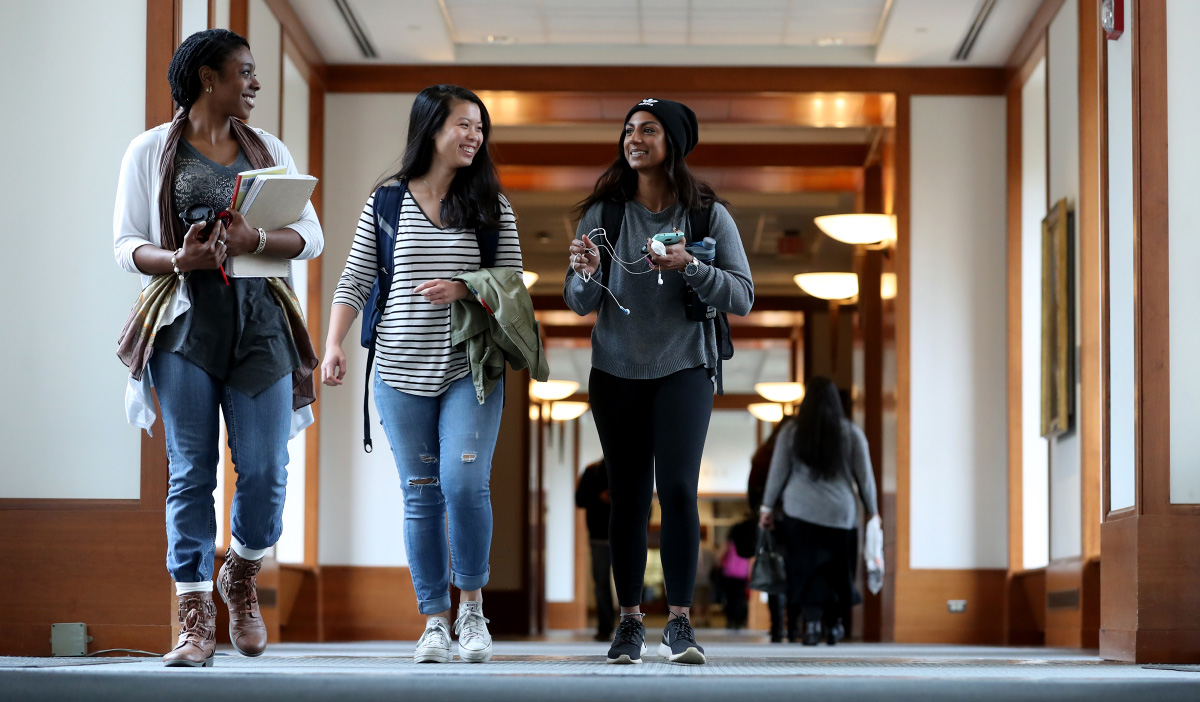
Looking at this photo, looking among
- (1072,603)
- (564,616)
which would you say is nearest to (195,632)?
(1072,603)

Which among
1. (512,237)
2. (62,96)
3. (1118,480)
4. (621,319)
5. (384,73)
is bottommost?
(1118,480)

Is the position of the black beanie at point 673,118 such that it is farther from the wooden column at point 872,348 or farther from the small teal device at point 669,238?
the wooden column at point 872,348

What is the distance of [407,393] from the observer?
300 centimetres

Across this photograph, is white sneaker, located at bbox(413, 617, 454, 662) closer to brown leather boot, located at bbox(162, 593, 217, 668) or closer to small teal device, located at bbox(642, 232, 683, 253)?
brown leather boot, located at bbox(162, 593, 217, 668)

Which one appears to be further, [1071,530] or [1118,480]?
[1071,530]

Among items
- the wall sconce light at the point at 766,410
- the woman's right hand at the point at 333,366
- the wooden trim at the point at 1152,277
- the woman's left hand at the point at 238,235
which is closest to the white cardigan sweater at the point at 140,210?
the woman's left hand at the point at 238,235

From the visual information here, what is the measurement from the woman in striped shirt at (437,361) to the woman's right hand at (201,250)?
0.35m

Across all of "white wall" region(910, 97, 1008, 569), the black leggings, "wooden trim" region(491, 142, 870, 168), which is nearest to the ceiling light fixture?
"wooden trim" region(491, 142, 870, 168)

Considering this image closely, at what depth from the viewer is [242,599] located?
2.96 m

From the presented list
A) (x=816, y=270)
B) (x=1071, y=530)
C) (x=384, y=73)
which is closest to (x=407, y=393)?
(x=1071, y=530)

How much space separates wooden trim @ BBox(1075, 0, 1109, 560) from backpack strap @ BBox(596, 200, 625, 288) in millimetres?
2712

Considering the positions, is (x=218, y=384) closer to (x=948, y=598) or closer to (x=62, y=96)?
(x=62, y=96)

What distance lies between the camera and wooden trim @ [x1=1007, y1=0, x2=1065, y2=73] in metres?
5.96

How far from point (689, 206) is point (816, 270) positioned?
8.61 metres
